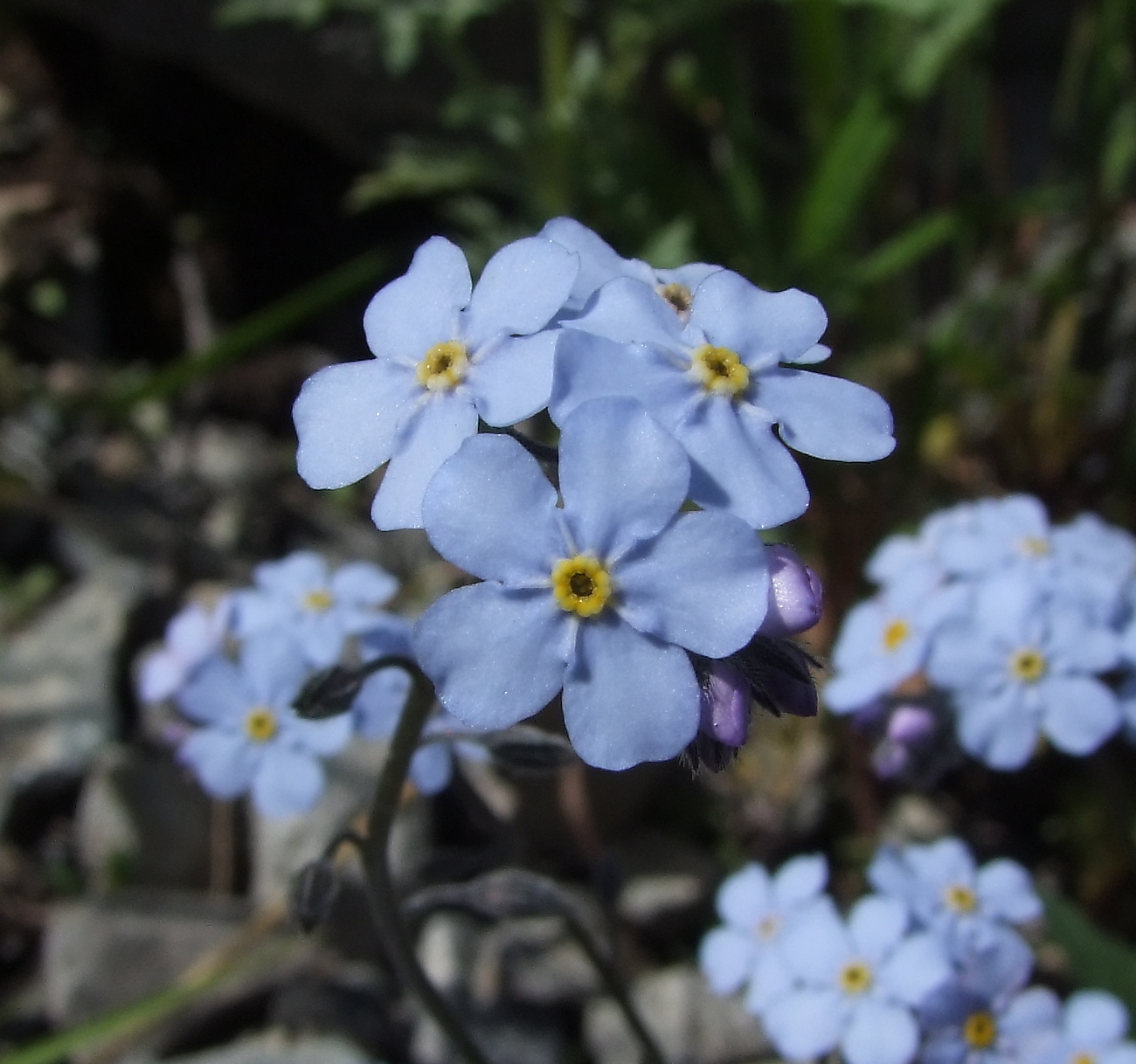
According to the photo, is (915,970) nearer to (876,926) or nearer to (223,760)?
(876,926)

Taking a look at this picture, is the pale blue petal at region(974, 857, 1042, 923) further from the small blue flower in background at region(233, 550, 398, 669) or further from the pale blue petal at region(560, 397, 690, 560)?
the pale blue petal at region(560, 397, 690, 560)

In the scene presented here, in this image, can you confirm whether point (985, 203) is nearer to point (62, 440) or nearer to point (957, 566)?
point (957, 566)

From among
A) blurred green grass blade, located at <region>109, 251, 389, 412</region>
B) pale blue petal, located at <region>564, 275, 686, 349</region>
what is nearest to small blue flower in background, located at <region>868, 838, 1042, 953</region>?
pale blue petal, located at <region>564, 275, 686, 349</region>

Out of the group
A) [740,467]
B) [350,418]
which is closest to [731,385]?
[740,467]

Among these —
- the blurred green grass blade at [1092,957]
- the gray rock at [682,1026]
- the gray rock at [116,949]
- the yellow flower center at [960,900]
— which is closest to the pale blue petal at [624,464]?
the yellow flower center at [960,900]

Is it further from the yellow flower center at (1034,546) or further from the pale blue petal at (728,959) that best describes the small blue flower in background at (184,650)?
the yellow flower center at (1034,546)

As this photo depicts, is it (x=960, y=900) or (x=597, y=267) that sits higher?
(x=597, y=267)
